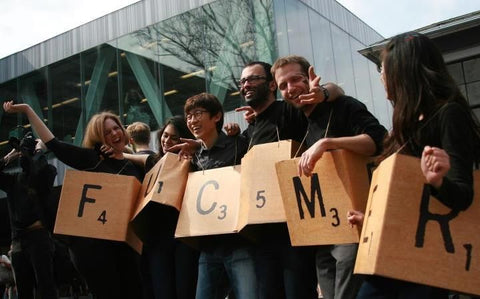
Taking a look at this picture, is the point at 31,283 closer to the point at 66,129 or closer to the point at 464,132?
the point at 464,132

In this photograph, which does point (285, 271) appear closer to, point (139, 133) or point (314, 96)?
point (314, 96)

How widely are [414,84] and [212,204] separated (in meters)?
1.58

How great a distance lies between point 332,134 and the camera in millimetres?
2834

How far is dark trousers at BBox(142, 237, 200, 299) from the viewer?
3.48m

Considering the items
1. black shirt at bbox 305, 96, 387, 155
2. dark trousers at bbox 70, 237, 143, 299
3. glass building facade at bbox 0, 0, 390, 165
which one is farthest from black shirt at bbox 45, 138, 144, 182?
glass building facade at bbox 0, 0, 390, 165

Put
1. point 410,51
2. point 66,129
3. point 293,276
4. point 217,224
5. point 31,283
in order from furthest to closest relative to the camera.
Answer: point 66,129
point 31,283
point 217,224
point 293,276
point 410,51

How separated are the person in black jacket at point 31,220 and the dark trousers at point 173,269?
176 centimetres

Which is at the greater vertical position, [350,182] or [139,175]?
[139,175]

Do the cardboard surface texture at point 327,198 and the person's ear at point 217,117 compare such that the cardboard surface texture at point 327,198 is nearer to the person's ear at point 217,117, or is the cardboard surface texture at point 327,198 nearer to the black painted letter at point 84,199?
the person's ear at point 217,117

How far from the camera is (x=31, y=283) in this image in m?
5.19

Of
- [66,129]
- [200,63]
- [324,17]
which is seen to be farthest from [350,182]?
[66,129]

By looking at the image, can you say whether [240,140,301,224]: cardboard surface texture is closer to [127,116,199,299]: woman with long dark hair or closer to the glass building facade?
[127,116,199,299]: woman with long dark hair

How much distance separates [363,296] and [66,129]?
16295mm

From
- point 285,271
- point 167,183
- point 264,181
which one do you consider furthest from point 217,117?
point 285,271
